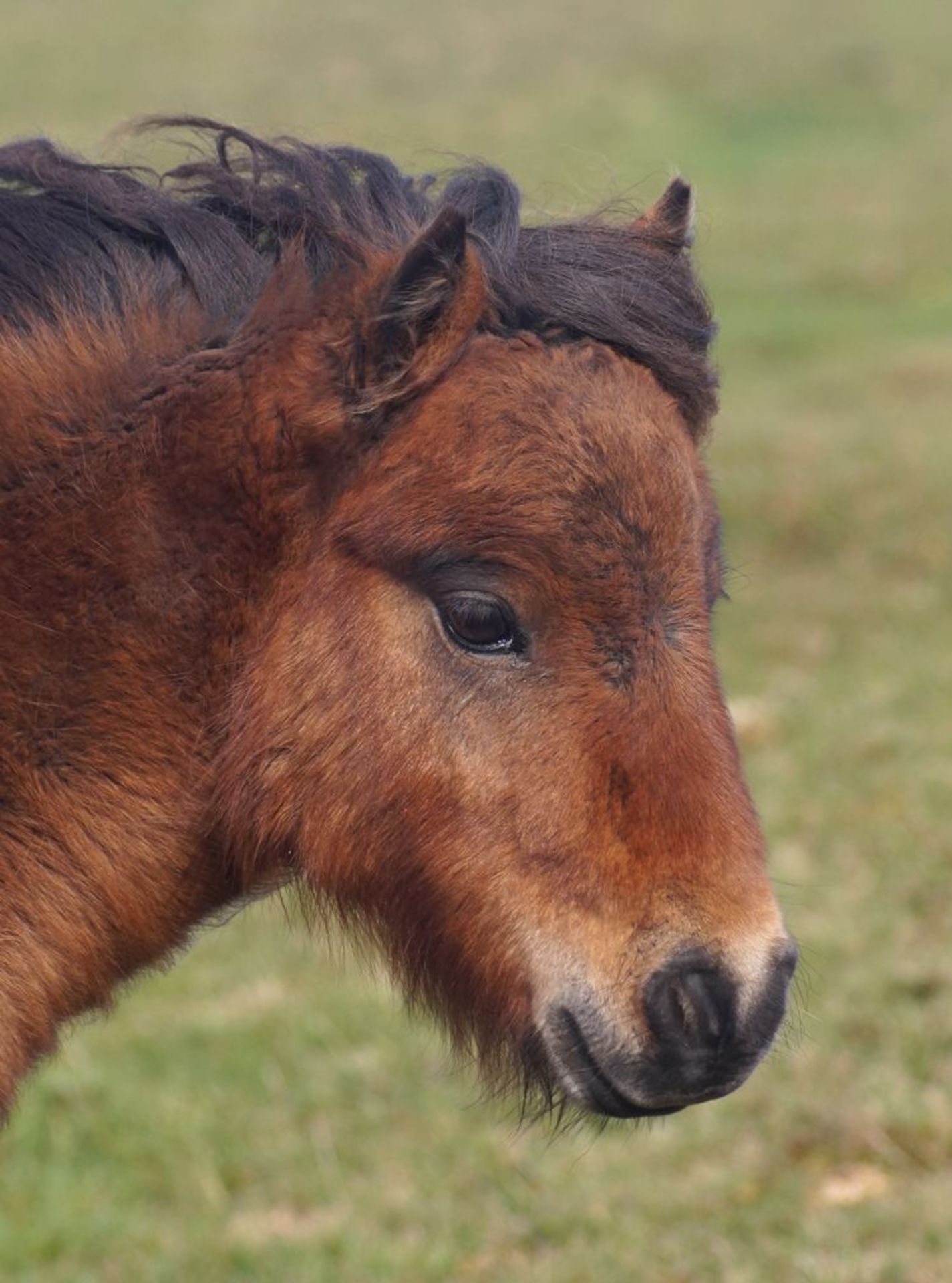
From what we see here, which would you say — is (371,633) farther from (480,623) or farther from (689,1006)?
(689,1006)

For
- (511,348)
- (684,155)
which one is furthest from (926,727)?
(684,155)

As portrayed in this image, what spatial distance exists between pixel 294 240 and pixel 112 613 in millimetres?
821

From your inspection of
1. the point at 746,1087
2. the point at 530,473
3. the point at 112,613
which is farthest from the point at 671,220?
the point at 746,1087

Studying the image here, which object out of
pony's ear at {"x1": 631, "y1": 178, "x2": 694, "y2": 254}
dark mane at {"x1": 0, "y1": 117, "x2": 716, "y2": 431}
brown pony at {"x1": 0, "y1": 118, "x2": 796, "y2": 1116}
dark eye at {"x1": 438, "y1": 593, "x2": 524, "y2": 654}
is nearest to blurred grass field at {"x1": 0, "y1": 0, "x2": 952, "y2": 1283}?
pony's ear at {"x1": 631, "y1": 178, "x2": 694, "y2": 254}

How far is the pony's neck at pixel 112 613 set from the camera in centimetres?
316

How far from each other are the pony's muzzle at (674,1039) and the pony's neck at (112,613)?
0.87m

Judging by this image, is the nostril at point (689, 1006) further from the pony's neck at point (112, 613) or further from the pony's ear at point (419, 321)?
the pony's ear at point (419, 321)

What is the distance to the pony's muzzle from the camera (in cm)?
298

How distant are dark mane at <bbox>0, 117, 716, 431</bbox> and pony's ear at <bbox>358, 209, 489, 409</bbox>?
0.37ft

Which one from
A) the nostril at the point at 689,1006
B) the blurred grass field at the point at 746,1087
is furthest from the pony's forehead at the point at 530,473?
the blurred grass field at the point at 746,1087

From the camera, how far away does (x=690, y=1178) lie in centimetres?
555

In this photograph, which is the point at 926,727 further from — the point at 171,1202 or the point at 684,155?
the point at 684,155

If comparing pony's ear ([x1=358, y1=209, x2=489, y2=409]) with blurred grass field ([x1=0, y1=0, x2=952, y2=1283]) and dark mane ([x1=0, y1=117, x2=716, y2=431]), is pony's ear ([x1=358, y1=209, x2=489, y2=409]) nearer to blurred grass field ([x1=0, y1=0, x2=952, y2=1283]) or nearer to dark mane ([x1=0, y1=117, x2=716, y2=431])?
dark mane ([x1=0, y1=117, x2=716, y2=431])

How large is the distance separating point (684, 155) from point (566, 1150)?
3056cm
